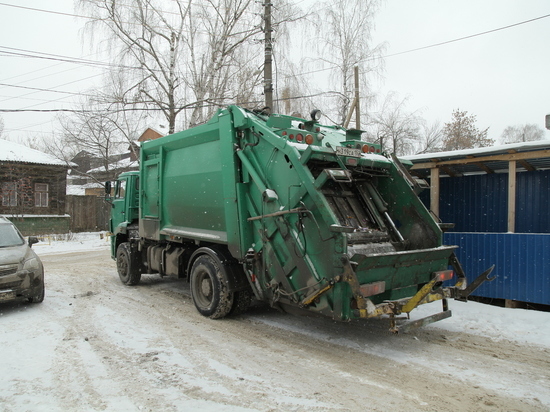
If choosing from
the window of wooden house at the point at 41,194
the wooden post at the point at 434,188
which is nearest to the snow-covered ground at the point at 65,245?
the window of wooden house at the point at 41,194

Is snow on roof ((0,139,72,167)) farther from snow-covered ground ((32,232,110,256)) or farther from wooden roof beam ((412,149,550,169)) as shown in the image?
wooden roof beam ((412,149,550,169))

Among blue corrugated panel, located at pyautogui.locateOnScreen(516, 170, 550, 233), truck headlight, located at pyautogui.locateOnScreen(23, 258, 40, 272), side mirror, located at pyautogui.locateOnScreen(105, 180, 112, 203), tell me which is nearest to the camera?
truck headlight, located at pyautogui.locateOnScreen(23, 258, 40, 272)

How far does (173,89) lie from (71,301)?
13.7 m

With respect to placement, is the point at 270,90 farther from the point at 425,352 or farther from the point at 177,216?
the point at 425,352

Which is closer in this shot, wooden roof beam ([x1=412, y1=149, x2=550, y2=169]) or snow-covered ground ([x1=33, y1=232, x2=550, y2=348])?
snow-covered ground ([x1=33, y1=232, x2=550, y2=348])

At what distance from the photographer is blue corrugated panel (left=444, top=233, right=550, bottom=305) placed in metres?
6.66

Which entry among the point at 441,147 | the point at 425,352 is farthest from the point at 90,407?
the point at 441,147

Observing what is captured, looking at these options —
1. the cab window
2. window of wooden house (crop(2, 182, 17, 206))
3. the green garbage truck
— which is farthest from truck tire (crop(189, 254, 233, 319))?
window of wooden house (crop(2, 182, 17, 206))

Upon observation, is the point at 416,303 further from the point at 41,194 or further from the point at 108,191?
the point at 41,194

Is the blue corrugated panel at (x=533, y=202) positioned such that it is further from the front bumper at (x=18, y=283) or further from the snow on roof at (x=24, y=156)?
the snow on roof at (x=24, y=156)

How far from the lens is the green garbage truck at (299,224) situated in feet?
14.9

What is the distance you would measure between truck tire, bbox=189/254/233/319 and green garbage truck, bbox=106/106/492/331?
2 cm

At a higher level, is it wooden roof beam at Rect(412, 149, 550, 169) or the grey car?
wooden roof beam at Rect(412, 149, 550, 169)

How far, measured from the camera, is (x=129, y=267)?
8.67 meters
